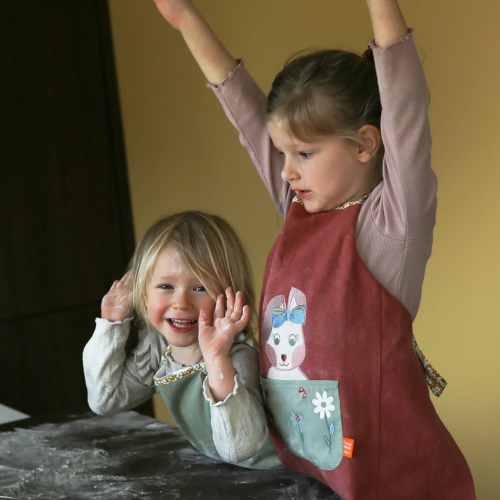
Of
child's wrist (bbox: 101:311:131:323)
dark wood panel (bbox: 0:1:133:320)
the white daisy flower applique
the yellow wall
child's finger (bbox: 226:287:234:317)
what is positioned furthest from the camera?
dark wood panel (bbox: 0:1:133:320)

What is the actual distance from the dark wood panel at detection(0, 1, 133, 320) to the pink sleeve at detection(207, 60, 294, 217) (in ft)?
5.68

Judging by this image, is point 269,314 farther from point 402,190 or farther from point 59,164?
point 59,164

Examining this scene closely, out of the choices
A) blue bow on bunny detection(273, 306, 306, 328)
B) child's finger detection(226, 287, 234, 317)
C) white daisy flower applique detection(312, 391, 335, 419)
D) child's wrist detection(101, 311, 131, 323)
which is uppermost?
child's finger detection(226, 287, 234, 317)

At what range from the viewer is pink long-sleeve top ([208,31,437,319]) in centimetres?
81

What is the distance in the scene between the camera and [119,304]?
1.21m

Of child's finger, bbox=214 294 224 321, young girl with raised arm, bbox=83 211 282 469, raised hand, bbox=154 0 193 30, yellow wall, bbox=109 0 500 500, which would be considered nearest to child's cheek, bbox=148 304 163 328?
young girl with raised arm, bbox=83 211 282 469

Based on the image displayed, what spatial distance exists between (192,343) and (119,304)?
19 cm

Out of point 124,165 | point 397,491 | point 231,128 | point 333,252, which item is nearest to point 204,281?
point 333,252

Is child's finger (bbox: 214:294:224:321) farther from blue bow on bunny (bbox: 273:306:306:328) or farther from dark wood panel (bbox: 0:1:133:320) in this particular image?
dark wood panel (bbox: 0:1:133:320)

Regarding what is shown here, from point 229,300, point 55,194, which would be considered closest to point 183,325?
point 229,300

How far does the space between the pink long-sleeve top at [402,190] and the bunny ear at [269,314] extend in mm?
136

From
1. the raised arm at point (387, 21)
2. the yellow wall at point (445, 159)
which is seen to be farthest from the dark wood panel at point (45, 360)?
the raised arm at point (387, 21)

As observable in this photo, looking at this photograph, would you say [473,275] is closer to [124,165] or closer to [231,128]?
[231,128]

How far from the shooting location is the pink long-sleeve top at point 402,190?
0.81 meters
